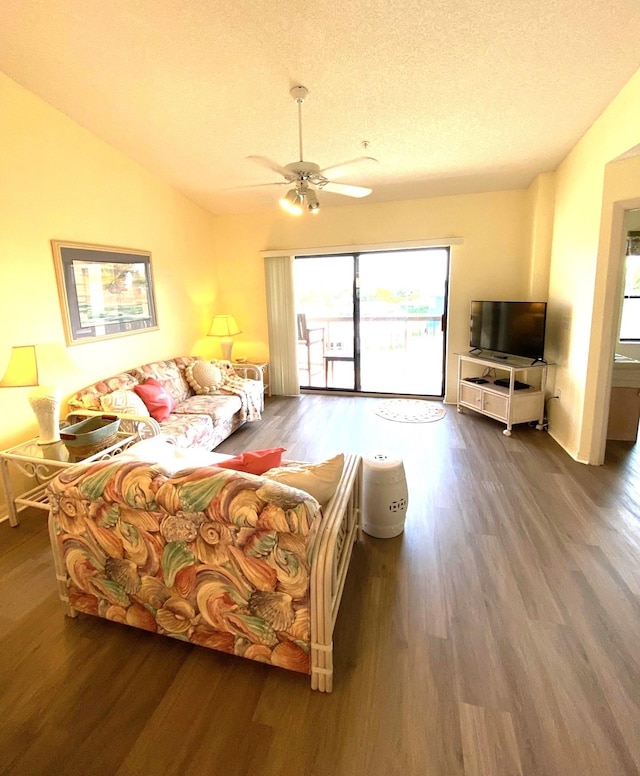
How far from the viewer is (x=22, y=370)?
8.22 ft

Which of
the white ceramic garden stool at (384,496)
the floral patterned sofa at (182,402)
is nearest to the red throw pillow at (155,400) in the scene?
the floral patterned sofa at (182,402)

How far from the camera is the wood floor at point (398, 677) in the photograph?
1.33m

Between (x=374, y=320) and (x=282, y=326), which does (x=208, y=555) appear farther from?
(x=374, y=320)

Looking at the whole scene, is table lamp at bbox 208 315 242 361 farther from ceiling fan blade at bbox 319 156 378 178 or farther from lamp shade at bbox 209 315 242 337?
ceiling fan blade at bbox 319 156 378 178

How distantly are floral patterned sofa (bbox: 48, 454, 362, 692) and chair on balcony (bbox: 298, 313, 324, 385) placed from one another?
174 inches

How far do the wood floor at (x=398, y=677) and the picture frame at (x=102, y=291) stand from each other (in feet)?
5.89

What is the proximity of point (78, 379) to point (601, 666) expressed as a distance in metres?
3.95

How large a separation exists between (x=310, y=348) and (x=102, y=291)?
122 inches

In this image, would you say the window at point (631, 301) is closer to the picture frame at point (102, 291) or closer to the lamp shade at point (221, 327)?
the lamp shade at point (221, 327)

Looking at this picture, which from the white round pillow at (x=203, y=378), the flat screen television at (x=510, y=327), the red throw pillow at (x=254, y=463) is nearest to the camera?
the red throw pillow at (x=254, y=463)

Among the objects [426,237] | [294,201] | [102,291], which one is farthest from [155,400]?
[426,237]

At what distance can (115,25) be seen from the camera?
2355mm

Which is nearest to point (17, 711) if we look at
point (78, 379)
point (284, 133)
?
point (78, 379)

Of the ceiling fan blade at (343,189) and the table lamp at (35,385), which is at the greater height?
the ceiling fan blade at (343,189)
